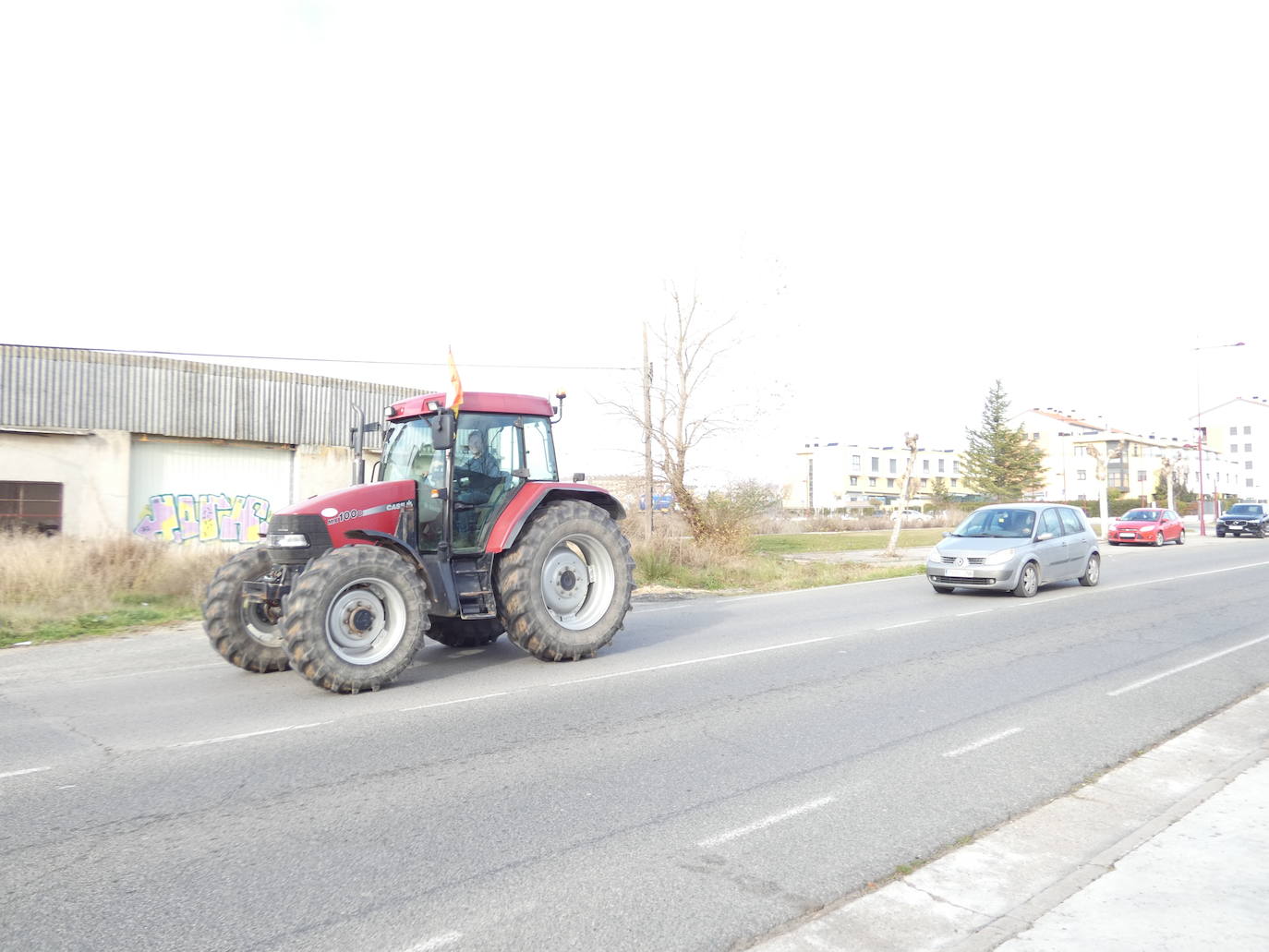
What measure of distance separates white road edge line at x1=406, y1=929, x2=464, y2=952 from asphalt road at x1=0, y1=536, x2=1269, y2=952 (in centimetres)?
2

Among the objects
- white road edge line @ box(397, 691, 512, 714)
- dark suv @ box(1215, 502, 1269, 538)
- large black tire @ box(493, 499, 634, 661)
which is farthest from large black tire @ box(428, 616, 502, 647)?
dark suv @ box(1215, 502, 1269, 538)

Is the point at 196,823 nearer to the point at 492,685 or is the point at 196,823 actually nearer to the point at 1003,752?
the point at 492,685

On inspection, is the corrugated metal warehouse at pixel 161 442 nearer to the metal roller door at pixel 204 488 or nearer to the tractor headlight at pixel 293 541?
the metal roller door at pixel 204 488

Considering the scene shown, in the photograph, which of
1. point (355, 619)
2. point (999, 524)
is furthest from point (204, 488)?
point (999, 524)

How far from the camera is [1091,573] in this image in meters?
18.3

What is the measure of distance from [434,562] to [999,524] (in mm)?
12113

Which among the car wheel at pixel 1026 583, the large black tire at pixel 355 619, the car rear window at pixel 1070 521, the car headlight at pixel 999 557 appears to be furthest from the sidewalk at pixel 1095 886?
the car rear window at pixel 1070 521

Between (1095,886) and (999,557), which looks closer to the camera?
(1095,886)

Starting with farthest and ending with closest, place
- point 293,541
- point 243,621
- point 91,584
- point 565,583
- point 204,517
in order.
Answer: point 204,517, point 91,584, point 565,583, point 243,621, point 293,541

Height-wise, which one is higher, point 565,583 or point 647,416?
point 647,416

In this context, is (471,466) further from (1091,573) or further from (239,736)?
(1091,573)

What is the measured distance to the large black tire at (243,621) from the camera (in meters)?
8.60

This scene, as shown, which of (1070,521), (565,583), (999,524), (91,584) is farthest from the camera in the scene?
(1070,521)

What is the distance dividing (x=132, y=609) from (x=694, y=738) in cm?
1015
